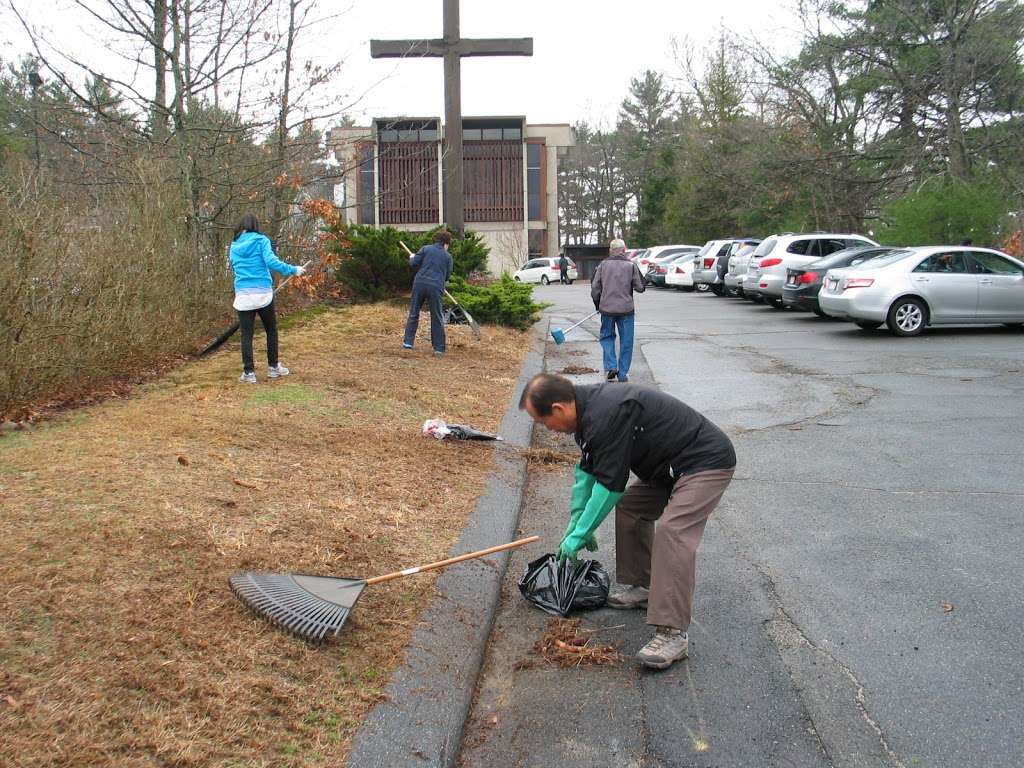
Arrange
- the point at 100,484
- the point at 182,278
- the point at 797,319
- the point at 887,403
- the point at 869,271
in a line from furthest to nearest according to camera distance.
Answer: the point at 797,319
the point at 869,271
the point at 182,278
the point at 887,403
the point at 100,484

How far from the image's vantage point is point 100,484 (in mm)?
4965

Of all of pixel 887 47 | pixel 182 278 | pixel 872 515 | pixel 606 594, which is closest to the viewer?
pixel 606 594

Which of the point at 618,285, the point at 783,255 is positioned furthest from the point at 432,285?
the point at 783,255

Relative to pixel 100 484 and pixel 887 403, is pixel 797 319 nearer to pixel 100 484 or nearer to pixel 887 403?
pixel 887 403

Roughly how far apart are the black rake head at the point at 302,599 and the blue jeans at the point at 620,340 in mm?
7463

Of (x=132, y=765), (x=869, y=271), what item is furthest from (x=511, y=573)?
(x=869, y=271)

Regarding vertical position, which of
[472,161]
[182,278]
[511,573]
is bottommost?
[511,573]

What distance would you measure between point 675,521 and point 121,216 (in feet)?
26.6

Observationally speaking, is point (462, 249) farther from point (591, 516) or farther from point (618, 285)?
point (591, 516)

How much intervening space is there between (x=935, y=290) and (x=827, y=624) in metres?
12.4

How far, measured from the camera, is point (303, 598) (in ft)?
12.8

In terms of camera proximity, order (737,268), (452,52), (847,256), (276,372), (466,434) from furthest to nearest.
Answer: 1. (737,268)
2. (847,256)
3. (452,52)
4. (276,372)
5. (466,434)

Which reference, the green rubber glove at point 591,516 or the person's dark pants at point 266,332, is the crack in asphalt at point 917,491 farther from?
the person's dark pants at point 266,332

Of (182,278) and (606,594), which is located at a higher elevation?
(182,278)
